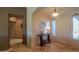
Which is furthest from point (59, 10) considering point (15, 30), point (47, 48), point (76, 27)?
point (15, 30)

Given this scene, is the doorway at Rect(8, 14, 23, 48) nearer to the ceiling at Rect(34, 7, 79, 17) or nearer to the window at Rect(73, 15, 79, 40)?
the ceiling at Rect(34, 7, 79, 17)

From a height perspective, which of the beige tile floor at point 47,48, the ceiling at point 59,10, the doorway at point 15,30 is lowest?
the beige tile floor at point 47,48

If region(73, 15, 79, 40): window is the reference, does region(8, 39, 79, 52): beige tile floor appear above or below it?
below

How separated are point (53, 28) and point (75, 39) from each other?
54cm

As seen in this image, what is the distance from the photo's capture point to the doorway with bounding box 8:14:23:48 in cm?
271

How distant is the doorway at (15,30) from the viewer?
8.90ft

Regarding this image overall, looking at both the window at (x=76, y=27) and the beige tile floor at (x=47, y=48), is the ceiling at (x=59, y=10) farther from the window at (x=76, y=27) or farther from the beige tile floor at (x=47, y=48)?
the beige tile floor at (x=47, y=48)

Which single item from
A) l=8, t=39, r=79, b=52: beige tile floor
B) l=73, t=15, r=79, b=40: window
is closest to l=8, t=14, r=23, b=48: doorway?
l=8, t=39, r=79, b=52: beige tile floor

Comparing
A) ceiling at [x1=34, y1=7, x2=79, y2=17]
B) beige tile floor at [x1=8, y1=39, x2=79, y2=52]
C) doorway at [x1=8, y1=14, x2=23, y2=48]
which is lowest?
beige tile floor at [x1=8, y1=39, x2=79, y2=52]

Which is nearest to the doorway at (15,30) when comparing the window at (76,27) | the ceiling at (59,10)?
the ceiling at (59,10)
